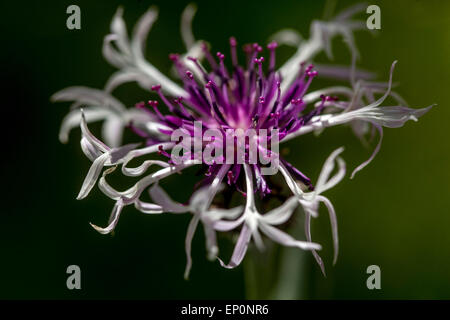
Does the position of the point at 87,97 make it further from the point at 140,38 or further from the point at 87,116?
the point at 140,38

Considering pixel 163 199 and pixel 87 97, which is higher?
pixel 87 97

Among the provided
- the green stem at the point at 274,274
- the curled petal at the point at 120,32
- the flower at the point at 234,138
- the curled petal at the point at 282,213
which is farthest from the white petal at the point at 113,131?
the curled petal at the point at 282,213

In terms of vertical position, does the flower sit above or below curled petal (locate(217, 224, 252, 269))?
above

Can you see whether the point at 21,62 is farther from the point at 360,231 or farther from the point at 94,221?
the point at 360,231

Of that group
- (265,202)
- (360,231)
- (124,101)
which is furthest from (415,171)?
(124,101)

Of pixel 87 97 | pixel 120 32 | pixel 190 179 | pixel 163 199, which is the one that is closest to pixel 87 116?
pixel 87 97

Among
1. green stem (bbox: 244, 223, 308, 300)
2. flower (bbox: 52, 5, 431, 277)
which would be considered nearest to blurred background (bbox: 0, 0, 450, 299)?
green stem (bbox: 244, 223, 308, 300)

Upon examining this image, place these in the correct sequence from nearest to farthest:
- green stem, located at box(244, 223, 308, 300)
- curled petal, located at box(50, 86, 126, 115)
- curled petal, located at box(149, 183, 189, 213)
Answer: curled petal, located at box(149, 183, 189, 213)
green stem, located at box(244, 223, 308, 300)
curled petal, located at box(50, 86, 126, 115)

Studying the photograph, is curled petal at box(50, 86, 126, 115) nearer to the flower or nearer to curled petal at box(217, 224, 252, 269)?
the flower
